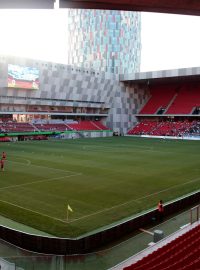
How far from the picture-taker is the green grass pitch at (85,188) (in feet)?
53.5

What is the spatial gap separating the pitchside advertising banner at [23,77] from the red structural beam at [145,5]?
59495 mm

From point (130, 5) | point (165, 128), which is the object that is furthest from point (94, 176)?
point (165, 128)

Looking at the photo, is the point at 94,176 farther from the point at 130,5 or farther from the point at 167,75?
the point at 167,75

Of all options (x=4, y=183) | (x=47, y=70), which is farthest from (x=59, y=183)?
(x=47, y=70)

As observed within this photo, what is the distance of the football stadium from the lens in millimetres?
12391

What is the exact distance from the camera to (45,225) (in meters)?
15.1

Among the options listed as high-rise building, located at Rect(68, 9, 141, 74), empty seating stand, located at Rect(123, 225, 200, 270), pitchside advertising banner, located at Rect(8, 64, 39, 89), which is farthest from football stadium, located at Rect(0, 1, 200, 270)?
high-rise building, located at Rect(68, 9, 141, 74)

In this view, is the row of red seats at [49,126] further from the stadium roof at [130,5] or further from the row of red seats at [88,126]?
the stadium roof at [130,5]

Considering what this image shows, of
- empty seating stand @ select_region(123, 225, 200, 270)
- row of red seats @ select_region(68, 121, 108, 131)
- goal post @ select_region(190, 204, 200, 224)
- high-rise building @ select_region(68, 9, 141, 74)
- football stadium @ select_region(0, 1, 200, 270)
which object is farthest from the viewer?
high-rise building @ select_region(68, 9, 141, 74)

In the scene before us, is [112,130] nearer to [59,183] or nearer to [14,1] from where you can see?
[59,183]

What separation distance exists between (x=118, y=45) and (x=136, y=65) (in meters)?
19.8

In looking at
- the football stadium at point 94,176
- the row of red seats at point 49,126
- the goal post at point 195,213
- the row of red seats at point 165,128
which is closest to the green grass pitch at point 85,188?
the football stadium at point 94,176

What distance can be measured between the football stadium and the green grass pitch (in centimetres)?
6

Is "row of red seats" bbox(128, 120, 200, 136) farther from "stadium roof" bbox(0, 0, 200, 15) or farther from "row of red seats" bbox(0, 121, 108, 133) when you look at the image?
"stadium roof" bbox(0, 0, 200, 15)
